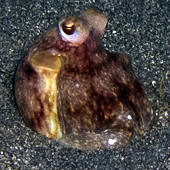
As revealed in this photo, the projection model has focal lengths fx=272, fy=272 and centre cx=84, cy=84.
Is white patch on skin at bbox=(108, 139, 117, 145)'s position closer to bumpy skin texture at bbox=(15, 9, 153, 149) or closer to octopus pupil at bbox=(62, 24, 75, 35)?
bumpy skin texture at bbox=(15, 9, 153, 149)

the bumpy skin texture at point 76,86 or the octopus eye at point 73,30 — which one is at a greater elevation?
the octopus eye at point 73,30

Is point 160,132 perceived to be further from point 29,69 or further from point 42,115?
point 29,69

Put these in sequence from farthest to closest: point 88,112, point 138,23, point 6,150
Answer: point 138,23, point 6,150, point 88,112

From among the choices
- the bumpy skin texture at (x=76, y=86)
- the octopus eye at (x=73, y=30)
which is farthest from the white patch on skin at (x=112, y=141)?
the octopus eye at (x=73, y=30)

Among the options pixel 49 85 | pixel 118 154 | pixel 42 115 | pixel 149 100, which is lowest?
pixel 118 154

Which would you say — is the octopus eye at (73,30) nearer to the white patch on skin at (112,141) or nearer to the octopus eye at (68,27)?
→ the octopus eye at (68,27)

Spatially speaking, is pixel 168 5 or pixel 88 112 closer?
pixel 88 112

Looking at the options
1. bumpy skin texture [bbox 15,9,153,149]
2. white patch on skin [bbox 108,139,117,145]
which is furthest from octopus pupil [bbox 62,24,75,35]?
white patch on skin [bbox 108,139,117,145]

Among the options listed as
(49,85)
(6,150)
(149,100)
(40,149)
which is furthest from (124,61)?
(6,150)
